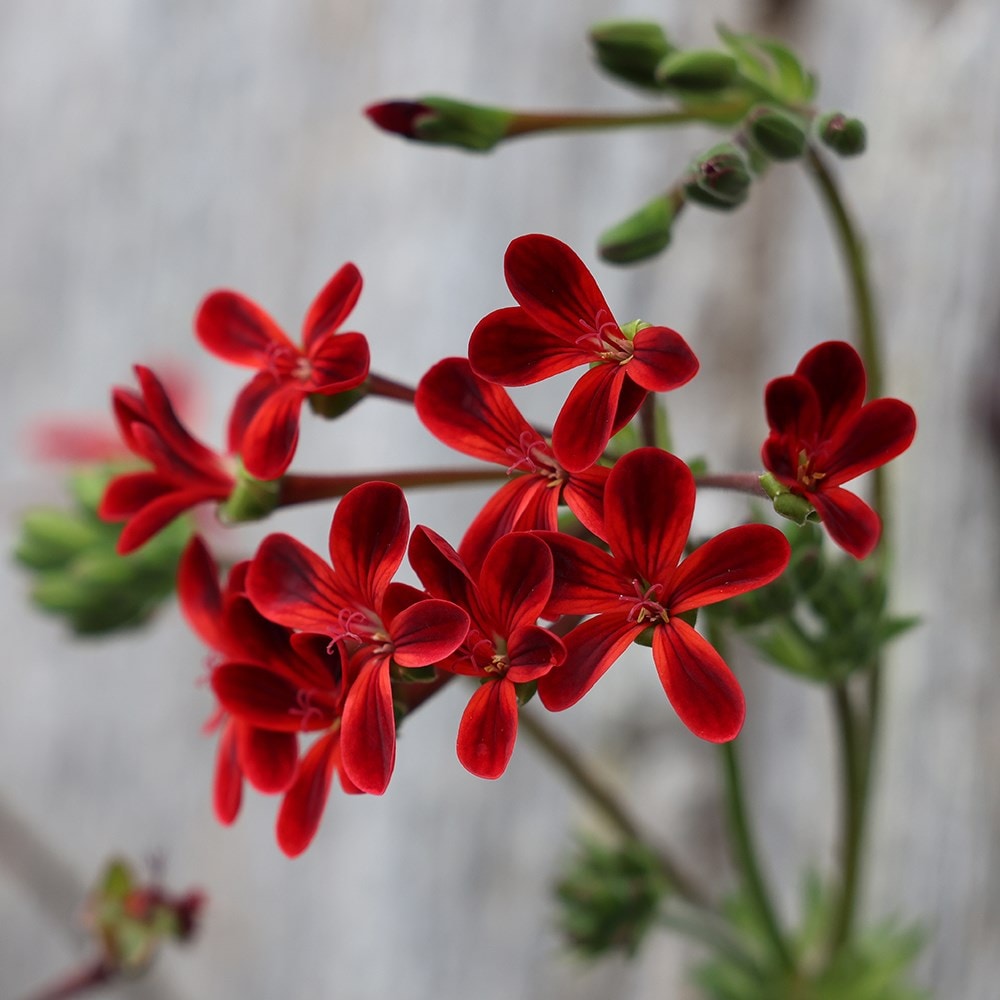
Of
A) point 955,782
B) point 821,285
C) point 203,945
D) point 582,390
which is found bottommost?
point 203,945

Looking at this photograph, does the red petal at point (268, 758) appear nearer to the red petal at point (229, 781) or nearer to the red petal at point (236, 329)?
the red petal at point (229, 781)

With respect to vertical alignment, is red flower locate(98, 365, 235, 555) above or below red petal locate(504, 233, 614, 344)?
below

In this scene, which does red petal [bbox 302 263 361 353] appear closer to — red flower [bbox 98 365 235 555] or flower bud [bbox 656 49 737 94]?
red flower [bbox 98 365 235 555]

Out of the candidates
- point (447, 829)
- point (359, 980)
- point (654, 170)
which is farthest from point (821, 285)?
point (359, 980)

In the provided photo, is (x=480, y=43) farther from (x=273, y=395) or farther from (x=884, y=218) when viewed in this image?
(x=273, y=395)

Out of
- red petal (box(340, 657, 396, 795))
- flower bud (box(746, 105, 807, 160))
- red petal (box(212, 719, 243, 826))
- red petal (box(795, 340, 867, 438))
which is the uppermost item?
flower bud (box(746, 105, 807, 160))

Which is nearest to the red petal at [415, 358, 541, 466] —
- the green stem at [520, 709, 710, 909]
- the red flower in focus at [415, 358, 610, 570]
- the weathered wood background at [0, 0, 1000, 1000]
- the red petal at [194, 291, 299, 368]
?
the red flower in focus at [415, 358, 610, 570]

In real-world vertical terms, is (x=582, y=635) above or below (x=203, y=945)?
above
